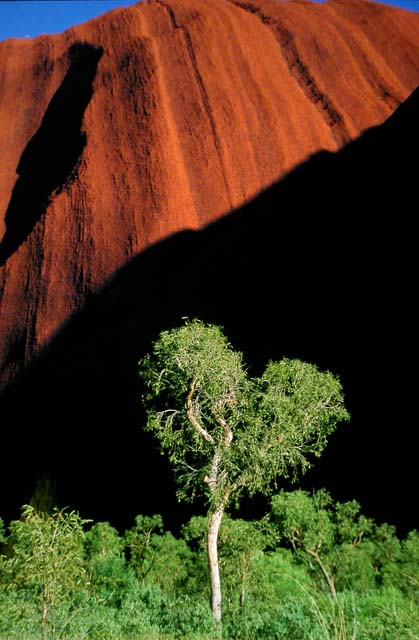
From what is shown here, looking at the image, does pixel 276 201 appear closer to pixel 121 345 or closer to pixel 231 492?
pixel 121 345

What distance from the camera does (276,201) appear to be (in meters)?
37.8

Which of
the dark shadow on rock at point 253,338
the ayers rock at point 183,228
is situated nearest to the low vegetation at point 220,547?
the dark shadow on rock at point 253,338

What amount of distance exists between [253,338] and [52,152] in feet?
74.7

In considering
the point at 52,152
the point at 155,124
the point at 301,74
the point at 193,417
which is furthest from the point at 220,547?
the point at 301,74

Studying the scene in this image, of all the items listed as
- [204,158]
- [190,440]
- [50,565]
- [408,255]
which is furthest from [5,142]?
[50,565]

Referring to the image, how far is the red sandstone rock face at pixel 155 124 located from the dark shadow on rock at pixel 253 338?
2379 mm

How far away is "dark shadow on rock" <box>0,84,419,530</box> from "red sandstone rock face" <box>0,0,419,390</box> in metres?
2.38

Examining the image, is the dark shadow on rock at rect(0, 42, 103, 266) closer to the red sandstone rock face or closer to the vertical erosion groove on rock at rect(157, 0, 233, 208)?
the red sandstone rock face

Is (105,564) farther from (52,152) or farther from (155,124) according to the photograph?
(52,152)

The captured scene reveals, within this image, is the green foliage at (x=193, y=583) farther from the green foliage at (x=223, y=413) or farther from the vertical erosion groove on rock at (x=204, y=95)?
the vertical erosion groove on rock at (x=204, y=95)

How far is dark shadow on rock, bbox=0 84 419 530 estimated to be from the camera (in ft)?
94.0

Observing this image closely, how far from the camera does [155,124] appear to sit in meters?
36.1

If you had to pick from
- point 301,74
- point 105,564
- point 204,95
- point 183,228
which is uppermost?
point 301,74

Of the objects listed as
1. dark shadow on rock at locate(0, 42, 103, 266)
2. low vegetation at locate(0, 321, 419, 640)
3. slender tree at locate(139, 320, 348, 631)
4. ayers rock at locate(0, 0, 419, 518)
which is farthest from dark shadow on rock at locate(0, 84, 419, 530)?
slender tree at locate(139, 320, 348, 631)
